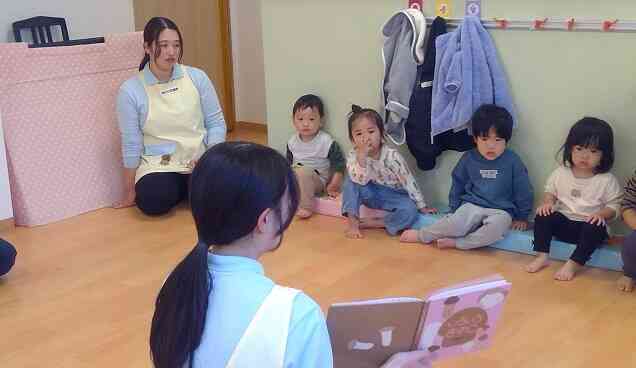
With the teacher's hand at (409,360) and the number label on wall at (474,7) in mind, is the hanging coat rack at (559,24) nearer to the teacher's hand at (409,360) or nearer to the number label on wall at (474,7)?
the number label on wall at (474,7)

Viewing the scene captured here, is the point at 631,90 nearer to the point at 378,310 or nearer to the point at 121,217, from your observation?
the point at 378,310

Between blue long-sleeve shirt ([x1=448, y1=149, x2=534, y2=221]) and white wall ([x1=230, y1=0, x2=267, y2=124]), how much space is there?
216cm

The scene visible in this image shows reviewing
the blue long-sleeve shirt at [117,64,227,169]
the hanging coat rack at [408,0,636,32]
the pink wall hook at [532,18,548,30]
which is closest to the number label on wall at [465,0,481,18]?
the hanging coat rack at [408,0,636,32]

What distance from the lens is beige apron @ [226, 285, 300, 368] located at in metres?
1.06

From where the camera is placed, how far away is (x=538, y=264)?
9.15 feet

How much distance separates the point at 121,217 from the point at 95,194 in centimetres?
21

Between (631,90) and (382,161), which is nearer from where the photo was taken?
(631,90)

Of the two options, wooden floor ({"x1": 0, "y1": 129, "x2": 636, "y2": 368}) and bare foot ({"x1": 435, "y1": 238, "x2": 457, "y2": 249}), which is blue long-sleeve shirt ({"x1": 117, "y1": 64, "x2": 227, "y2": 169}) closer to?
wooden floor ({"x1": 0, "y1": 129, "x2": 636, "y2": 368})

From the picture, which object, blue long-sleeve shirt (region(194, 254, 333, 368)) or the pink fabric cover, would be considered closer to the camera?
blue long-sleeve shirt (region(194, 254, 333, 368))

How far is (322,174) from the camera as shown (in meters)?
3.57

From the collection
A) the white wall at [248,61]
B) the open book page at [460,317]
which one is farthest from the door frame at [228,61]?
the open book page at [460,317]

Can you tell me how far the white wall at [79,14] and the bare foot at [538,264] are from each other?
2.73 metres

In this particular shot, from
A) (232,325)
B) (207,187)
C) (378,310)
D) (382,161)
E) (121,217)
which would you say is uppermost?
(207,187)

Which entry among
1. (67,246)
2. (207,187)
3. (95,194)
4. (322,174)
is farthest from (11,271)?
(207,187)
